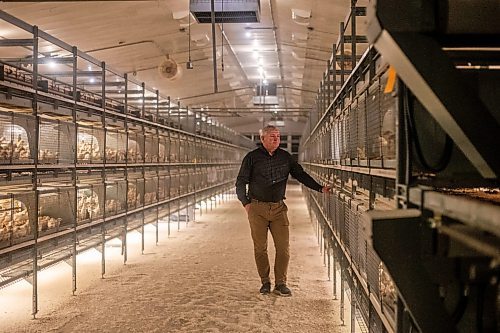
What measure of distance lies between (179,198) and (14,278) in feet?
19.0

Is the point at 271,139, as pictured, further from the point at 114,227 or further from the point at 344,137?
the point at 114,227

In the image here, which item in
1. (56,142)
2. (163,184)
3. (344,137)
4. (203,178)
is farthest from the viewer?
(203,178)

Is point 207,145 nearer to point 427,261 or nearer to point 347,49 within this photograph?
point 347,49

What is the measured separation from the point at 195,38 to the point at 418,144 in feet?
32.2

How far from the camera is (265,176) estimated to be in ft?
16.5

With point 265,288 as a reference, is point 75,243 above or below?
above

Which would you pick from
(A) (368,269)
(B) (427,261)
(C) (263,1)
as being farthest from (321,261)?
(B) (427,261)

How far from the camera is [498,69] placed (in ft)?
5.63

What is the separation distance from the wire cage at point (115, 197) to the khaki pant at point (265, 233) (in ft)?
7.21

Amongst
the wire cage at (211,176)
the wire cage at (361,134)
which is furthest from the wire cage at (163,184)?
the wire cage at (361,134)

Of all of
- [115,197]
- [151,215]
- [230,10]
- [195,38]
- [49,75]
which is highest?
[195,38]

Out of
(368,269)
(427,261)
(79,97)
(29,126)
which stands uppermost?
(79,97)

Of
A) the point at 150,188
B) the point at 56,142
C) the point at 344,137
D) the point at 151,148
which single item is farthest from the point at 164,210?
the point at 344,137

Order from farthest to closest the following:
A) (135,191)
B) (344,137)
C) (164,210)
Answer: (164,210), (135,191), (344,137)
